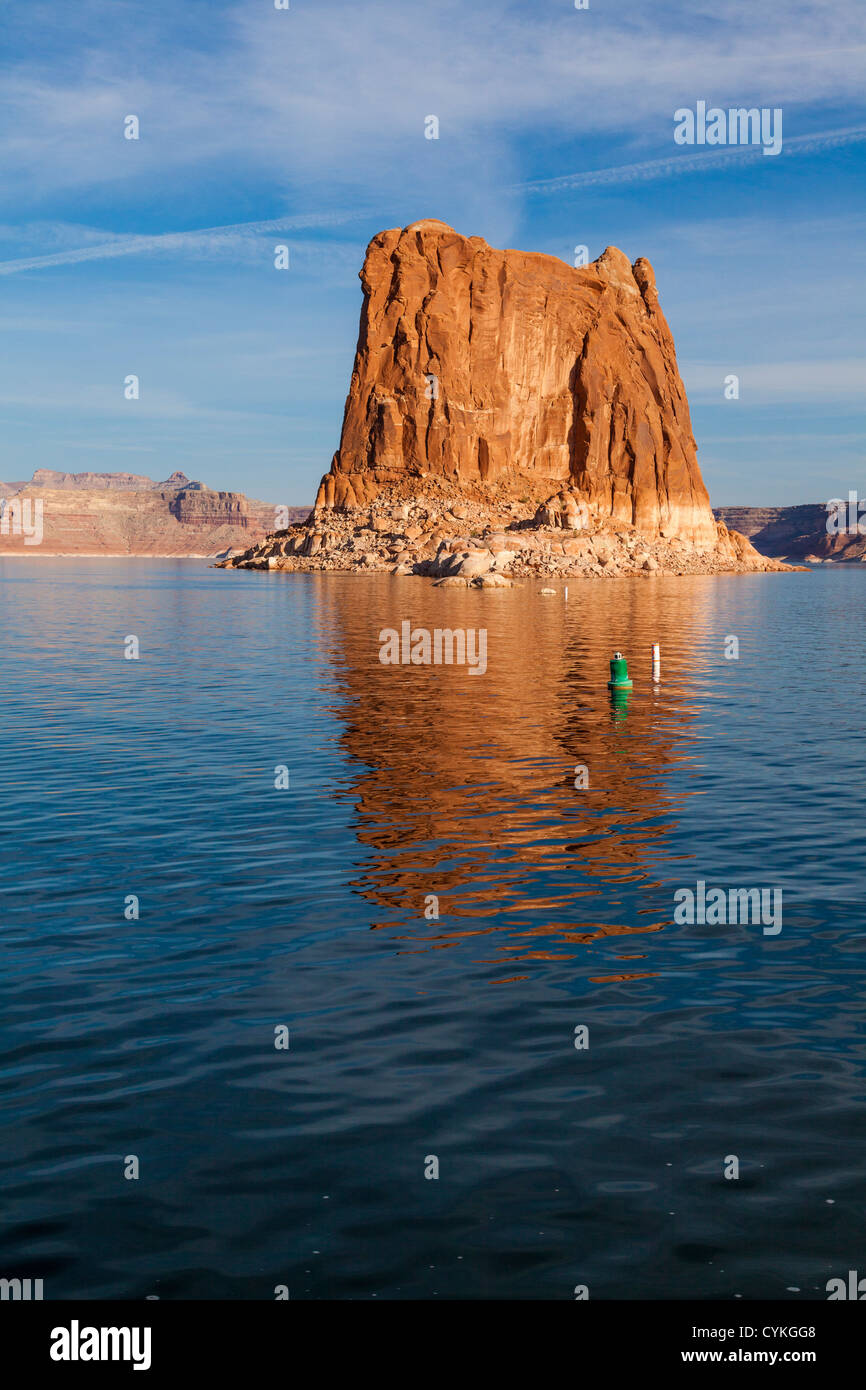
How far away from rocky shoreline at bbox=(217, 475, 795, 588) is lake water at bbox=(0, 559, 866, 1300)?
327 feet

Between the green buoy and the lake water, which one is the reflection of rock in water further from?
the green buoy

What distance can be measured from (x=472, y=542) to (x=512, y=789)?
128 m

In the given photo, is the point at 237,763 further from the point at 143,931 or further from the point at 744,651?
the point at 744,651

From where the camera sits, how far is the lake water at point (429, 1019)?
666cm

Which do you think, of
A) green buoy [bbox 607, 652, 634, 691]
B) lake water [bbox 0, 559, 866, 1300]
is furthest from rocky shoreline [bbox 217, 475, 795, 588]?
lake water [bbox 0, 559, 866, 1300]

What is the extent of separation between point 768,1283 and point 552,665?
Result: 3385cm

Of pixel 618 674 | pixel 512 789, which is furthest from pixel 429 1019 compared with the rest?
pixel 618 674

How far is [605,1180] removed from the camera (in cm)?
723

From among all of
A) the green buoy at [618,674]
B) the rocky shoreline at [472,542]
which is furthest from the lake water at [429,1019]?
the rocky shoreline at [472,542]

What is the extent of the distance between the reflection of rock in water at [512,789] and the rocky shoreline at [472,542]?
3282 inches

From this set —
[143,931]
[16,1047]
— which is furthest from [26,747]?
[16,1047]

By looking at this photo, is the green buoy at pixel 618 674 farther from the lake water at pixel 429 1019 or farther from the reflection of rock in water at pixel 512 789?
the lake water at pixel 429 1019

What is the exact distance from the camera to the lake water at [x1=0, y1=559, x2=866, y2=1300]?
666cm

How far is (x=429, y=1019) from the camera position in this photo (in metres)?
9.77
